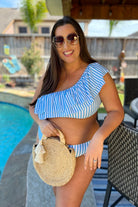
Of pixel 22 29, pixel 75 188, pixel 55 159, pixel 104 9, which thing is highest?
pixel 22 29

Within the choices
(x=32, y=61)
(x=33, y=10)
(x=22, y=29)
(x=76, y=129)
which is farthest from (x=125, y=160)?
(x=22, y=29)

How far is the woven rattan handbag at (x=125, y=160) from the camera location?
1052 mm

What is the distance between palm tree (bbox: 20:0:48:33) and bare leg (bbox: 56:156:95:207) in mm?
12481

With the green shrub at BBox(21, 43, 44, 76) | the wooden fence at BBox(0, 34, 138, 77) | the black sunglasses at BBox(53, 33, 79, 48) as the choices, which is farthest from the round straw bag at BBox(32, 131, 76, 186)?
the wooden fence at BBox(0, 34, 138, 77)

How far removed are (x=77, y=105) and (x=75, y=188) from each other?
559 mm

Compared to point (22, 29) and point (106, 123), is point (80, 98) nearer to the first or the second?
point (106, 123)

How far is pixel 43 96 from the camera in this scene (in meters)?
1.38

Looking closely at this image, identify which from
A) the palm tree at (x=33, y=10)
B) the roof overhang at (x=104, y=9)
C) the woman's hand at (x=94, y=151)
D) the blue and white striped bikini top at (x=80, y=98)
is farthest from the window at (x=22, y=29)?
the woman's hand at (x=94, y=151)

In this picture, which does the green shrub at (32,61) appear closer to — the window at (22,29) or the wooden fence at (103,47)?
the wooden fence at (103,47)

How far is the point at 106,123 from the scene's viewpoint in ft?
3.70

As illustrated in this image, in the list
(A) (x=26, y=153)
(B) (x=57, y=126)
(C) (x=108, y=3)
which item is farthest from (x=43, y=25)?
(B) (x=57, y=126)

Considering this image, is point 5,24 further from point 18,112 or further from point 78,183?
point 78,183

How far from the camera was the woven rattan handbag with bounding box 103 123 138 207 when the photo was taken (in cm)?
105

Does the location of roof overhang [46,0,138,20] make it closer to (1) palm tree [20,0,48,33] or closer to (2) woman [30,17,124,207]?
(2) woman [30,17,124,207]
